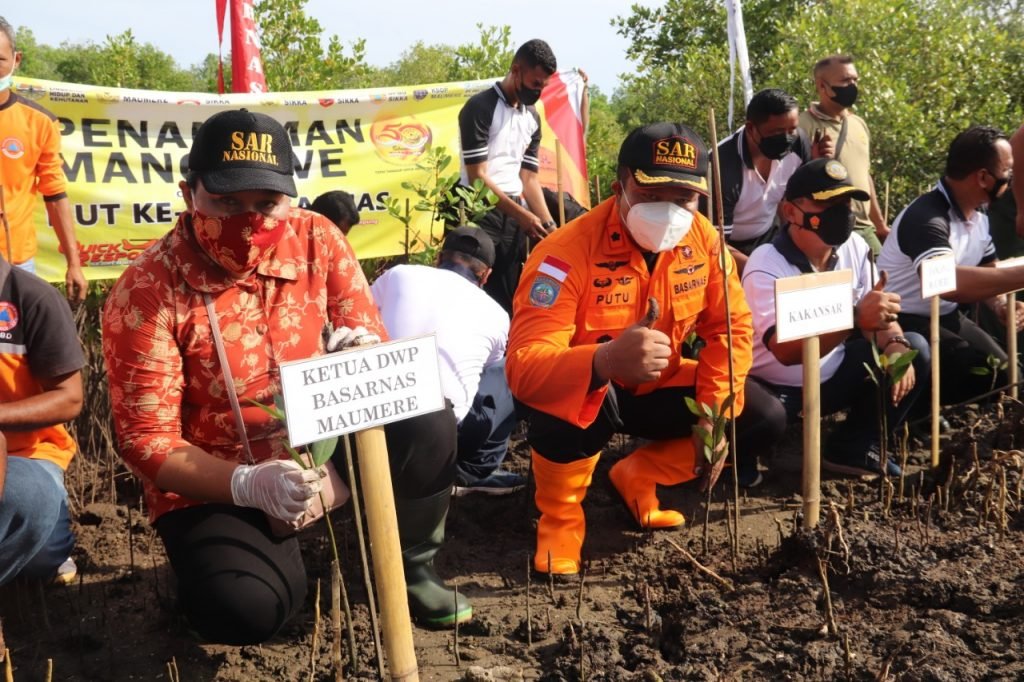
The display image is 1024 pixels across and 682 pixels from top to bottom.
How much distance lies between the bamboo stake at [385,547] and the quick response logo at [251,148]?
29.0 inches

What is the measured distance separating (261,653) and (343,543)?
63 cm

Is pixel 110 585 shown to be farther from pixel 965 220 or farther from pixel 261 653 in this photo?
pixel 965 220

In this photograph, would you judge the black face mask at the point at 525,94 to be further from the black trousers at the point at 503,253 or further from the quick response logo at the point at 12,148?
the quick response logo at the point at 12,148

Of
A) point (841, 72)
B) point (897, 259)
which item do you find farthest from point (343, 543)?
point (841, 72)

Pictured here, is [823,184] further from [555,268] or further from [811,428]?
[555,268]

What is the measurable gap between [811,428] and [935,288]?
0.97 m

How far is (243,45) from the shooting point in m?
6.75

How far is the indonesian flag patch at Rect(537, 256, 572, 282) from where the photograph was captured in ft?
9.66

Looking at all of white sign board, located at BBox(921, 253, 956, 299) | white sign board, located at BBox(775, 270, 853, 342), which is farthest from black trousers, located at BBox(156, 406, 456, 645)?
white sign board, located at BBox(921, 253, 956, 299)

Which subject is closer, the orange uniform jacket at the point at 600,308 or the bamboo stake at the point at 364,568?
the bamboo stake at the point at 364,568

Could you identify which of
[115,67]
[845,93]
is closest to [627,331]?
[845,93]

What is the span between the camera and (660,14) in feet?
49.9

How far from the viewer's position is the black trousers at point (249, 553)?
2326mm

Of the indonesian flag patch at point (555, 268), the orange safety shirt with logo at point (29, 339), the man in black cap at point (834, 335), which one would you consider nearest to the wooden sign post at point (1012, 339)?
the man in black cap at point (834, 335)
